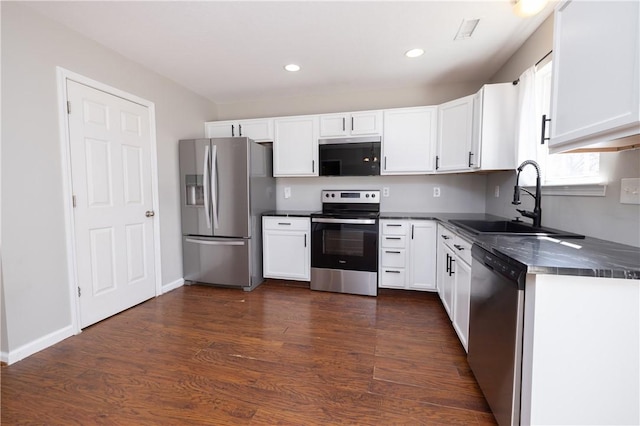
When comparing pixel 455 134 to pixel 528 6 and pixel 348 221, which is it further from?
pixel 348 221

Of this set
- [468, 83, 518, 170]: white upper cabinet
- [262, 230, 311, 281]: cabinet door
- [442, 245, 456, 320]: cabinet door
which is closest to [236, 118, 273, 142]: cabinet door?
[262, 230, 311, 281]: cabinet door

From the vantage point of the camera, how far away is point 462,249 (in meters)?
1.99

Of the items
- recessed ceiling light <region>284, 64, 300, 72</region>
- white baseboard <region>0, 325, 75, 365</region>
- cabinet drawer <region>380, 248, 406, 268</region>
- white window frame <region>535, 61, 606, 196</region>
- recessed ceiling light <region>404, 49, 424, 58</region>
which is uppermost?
recessed ceiling light <region>284, 64, 300, 72</region>

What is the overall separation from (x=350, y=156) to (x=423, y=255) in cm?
141

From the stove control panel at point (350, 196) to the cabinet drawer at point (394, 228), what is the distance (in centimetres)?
51

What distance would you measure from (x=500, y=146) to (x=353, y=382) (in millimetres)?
2234

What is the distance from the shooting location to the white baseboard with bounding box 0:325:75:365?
1.84 meters

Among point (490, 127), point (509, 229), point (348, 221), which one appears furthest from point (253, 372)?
point (490, 127)

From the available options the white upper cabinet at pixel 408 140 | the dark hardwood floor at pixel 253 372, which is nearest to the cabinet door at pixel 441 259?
the dark hardwood floor at pixel 253 372

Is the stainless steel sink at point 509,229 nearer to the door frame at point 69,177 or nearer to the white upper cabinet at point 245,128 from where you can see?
the white upper cabinet at point 245,128

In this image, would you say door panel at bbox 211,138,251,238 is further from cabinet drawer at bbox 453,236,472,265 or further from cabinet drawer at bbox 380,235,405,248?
cabinet drawer at bbox 453,236,472,265

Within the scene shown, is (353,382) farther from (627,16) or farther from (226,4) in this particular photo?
(226,4)

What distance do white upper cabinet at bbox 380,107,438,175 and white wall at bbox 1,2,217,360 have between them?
2.87m

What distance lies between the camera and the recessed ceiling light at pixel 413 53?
2502mm
